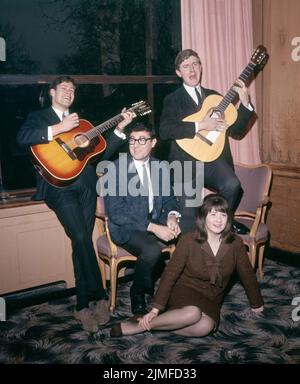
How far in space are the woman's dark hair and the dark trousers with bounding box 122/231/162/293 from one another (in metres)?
0.37

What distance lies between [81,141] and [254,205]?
163cm

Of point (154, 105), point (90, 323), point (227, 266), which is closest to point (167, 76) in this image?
point (154, 105)

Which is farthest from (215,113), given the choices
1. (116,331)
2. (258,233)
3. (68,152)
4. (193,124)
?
(116,331)

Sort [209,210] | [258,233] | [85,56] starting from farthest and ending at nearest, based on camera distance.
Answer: [85,56]
[258,233]
[209,210]

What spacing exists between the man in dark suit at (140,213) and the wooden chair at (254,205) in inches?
30.3

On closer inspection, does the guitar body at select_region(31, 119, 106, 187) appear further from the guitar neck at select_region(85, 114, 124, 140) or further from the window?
the window

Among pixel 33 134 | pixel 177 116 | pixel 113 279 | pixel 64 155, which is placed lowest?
pixel 113 279

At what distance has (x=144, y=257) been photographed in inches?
112

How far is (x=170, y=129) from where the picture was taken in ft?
10.6

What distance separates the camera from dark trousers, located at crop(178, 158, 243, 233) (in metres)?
3.19

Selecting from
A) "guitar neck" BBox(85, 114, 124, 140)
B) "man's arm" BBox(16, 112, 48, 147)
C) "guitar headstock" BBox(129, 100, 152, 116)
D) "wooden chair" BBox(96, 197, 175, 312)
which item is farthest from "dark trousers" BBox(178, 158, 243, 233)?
"man's arm" BBox(16, 112, 48, 147)

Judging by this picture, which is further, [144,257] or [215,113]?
[215,113]

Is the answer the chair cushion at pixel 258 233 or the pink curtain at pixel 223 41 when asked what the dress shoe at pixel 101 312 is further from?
the pink curtain at pixel 223 41

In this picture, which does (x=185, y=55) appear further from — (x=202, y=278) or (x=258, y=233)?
(x=202, y=278)
